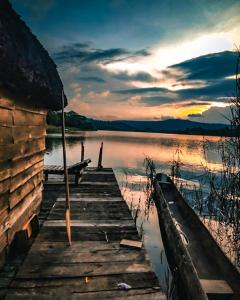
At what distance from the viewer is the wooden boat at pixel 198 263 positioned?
4570 mm

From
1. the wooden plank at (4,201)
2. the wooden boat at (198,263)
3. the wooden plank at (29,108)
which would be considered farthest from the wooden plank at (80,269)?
the wooden plank at (29,108)

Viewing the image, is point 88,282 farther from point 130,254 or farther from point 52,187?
point 52,187

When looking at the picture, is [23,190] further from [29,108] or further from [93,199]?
[93,199]

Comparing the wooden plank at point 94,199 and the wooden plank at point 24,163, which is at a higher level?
the wooden plank at point 24,163

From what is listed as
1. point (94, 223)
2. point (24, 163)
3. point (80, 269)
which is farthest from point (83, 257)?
point (24, 163)

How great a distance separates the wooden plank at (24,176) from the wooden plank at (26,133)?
2.42 ft

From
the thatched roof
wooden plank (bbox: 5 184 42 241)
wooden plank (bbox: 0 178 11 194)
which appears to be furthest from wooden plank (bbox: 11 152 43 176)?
the thatched roof

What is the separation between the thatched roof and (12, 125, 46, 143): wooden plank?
2.07ft

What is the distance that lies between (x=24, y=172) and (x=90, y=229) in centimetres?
197

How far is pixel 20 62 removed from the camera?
4078 mm

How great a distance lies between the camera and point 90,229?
6133 millimetres

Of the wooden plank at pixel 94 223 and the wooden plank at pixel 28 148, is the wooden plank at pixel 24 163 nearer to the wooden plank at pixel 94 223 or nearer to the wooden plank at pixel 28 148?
the wooden plank at pixel 28 148

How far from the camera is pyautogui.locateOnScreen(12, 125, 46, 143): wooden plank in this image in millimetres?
4977

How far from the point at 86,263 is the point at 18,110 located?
3.09 metres
